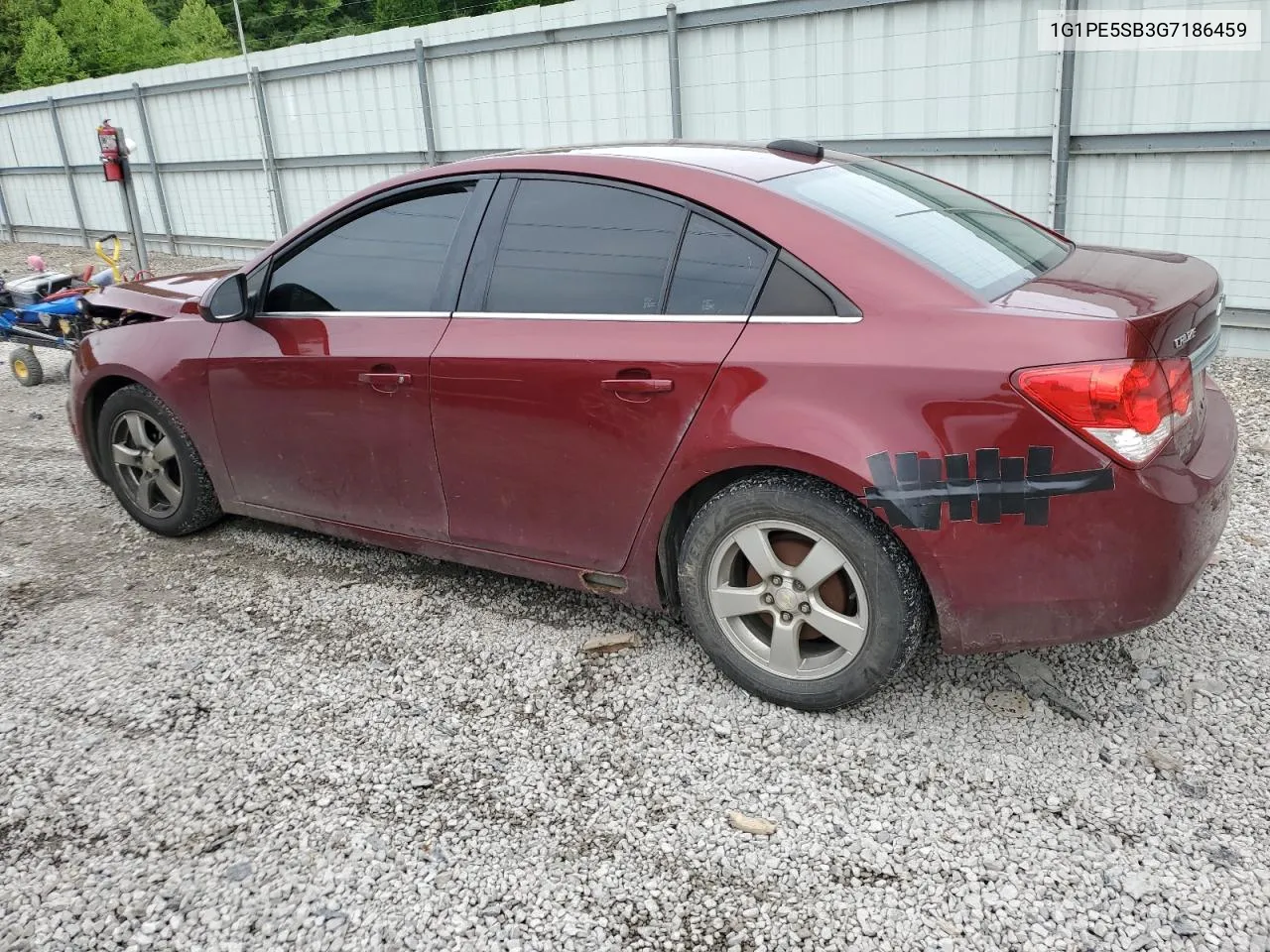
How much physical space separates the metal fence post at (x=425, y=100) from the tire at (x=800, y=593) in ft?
32.8

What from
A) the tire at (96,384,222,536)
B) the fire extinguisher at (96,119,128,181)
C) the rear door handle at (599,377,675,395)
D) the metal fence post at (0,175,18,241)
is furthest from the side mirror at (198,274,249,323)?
the metal fence post at (0,175,18,241)

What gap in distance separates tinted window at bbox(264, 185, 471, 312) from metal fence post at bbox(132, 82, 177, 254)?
14197 mm

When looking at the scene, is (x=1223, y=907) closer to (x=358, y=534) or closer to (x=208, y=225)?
Answer: (x=358, y=534)

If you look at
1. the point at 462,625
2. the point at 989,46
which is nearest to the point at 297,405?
the point at 462,625

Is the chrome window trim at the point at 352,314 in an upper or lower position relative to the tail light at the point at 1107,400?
upper

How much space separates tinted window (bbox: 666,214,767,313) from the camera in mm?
2848

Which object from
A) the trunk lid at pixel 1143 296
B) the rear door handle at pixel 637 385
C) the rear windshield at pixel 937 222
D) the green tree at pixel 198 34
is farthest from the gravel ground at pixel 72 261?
the green tree at pixel 198 34

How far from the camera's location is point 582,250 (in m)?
3.16

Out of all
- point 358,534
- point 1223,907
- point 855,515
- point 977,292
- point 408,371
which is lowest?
point 1223,907

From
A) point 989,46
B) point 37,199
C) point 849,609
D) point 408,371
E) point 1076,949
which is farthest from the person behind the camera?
point 37,199

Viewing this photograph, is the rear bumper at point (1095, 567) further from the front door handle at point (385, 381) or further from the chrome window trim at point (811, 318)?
the front door handle at point (385, 381)

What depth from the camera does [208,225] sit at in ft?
50.9

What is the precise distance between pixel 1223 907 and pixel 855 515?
122 centimetres

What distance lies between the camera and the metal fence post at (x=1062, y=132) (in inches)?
272
